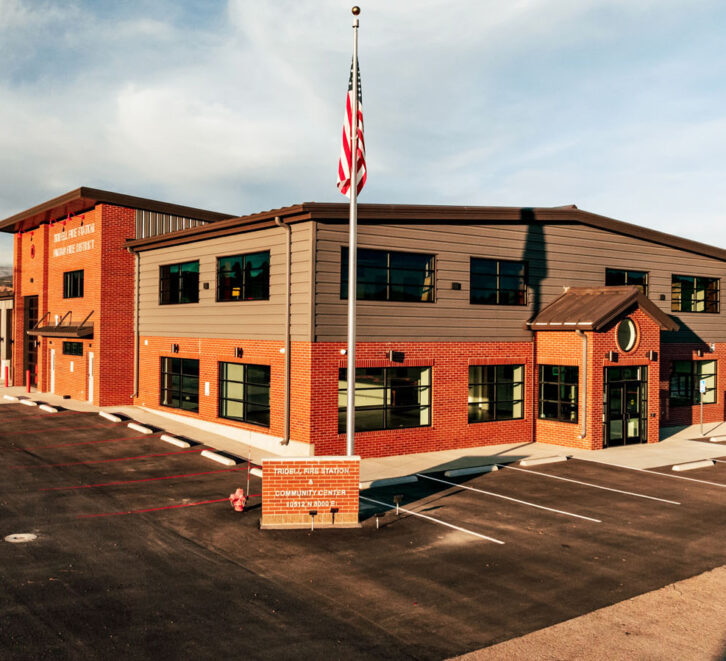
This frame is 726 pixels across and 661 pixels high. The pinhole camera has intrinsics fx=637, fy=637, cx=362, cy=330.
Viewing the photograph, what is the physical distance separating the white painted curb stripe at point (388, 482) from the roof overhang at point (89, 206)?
19.3 m

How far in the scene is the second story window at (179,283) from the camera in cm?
2638

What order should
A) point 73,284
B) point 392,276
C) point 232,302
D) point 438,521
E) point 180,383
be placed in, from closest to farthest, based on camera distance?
1. point 438,521
2. point 392,276
3. point 232,302
4. point 180,383
5. point 73,284

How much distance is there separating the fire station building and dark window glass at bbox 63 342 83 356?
98cm

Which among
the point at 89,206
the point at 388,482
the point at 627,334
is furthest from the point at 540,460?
the point at 89,206

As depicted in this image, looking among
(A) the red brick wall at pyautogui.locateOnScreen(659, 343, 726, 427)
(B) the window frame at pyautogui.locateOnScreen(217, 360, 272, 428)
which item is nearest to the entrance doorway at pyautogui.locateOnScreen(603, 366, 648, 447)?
(A) the red brick wall at pyautogui.locateOnScreen(659, 343, 726, 427)

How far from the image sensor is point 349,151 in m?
15.4

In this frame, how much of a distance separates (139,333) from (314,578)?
2181 centimetres

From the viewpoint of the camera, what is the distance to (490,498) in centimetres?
1634

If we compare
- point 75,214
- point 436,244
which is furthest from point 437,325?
point 75,214

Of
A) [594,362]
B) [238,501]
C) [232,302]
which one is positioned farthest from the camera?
[232,302]

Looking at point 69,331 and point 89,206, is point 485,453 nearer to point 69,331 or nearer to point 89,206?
point 69,331

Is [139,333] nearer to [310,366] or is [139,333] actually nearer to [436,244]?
[310,366]

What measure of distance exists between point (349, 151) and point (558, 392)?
13.6 metres

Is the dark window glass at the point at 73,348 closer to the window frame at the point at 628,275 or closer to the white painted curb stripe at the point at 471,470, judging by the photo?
the white painted curb stripe at the point at 471,470
